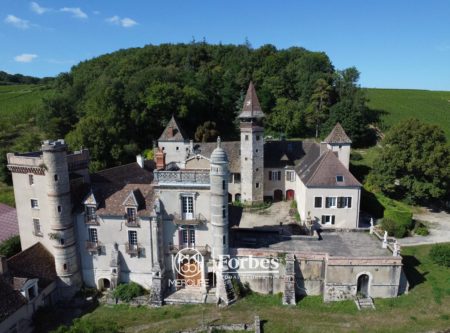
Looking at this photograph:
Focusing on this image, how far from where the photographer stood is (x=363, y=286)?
28.7m

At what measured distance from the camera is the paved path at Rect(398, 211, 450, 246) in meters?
38.1

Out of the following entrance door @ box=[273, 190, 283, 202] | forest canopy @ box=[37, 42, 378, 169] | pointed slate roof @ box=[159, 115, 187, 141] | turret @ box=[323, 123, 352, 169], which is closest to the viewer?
turret @ box=[323, 123, 352, 169]

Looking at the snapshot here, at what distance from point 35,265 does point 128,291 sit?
8027mm

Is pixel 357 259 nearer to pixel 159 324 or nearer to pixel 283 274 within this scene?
pixel 283 274

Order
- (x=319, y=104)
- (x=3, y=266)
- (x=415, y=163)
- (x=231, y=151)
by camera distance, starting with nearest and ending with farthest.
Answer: (x=3, y=266)
(x=415, y=163)
(x=231, y=151)
(x=319, y=104)

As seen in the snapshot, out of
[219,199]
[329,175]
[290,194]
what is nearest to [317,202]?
[329,175]

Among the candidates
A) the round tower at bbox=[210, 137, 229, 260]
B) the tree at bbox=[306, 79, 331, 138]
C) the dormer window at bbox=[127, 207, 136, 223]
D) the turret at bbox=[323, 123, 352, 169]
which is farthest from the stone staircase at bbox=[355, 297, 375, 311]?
the tree at bbox=[306, 79, 331, 138]

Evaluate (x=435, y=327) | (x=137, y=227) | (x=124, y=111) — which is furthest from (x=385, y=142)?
(x=124, y=111)

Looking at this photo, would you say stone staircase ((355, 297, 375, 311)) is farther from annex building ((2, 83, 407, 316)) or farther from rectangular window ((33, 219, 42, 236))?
rectangular window ((33, 219, 42, 236))

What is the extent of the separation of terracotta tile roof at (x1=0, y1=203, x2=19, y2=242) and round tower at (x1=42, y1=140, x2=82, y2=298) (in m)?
12.6

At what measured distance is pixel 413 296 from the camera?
28906 millimetres

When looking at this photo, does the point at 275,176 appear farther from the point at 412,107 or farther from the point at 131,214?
the point at 412,107

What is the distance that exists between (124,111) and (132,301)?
163ft

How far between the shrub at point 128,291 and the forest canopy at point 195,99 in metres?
32.2
